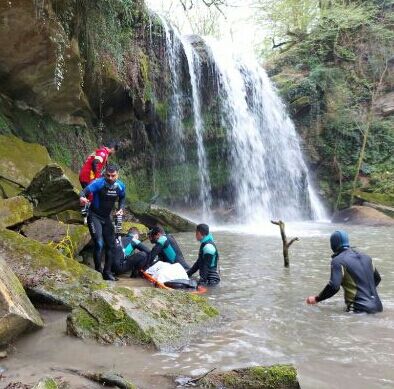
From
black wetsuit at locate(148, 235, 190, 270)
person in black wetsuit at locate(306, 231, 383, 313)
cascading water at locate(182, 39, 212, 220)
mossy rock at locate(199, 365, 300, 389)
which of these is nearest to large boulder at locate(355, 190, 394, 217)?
cascading water at locate(182, 39, 212, 220)

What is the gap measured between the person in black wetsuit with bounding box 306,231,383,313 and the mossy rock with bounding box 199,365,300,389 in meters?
2.11

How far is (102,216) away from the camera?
22.5ft

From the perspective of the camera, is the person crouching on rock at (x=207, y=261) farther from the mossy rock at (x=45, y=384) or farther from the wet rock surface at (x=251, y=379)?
the mossy rock at (x=45, y=384)

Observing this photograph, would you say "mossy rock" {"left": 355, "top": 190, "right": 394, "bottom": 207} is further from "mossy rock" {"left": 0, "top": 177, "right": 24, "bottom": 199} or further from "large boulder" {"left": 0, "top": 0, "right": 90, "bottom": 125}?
"mossy rock" {"left": 0, "top": 177, "right": 24, "bottom": 199}

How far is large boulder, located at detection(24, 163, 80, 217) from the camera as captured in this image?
7828mm

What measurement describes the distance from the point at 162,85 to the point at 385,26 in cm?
1381

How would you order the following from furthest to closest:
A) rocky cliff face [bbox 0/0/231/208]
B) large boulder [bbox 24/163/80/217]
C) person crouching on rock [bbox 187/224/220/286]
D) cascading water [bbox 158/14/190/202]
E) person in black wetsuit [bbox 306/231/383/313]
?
1. cascading water [bbox 158/14/190/202]
2. rocky cliff face [bbox 0/0/231/208]
3. large boulder [bbox 24/163/80/217]
4. person crouching on rock [bbox 187/224/220/286]
5. person in black wetsuit [bbox 306/231/383/313]

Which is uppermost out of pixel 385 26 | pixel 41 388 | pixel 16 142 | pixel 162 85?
pixel 385 26

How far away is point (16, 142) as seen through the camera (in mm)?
10023

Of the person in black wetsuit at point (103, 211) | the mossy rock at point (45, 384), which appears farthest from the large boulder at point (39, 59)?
the mossy rock at point (45, 384)

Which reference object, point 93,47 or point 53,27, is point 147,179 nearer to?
point 93,47

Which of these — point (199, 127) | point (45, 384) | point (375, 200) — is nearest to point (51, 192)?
point (45, 384)

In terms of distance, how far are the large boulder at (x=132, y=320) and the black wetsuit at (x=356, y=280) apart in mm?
1588

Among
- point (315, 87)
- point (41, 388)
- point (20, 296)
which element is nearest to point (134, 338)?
point (20, 296)
